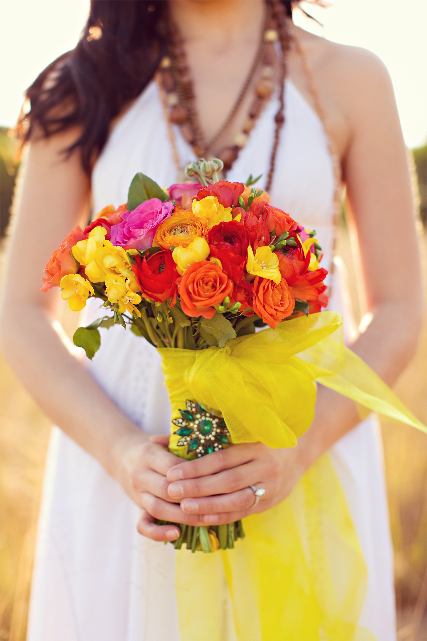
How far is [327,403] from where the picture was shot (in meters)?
1.11

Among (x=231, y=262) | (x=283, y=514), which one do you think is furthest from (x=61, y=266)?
(x=283, y=514)

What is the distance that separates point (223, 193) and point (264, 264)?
0.13 metres

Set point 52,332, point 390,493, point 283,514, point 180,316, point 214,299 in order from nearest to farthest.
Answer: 1. point 214,299
2. point 180,316
3. point 283,514
4. point 52,332
5. point 390,493

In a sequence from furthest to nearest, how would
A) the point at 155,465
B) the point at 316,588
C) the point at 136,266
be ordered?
the point at 316,588 < the point at 155,465 < the point at 136,266

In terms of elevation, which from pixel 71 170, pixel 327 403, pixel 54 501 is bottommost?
pixel 54 501

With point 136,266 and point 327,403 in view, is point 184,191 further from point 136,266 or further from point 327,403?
point 327,403

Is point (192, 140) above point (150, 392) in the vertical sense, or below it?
above

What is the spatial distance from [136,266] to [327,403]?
616mm

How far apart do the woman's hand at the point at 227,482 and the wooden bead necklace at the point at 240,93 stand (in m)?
0.66

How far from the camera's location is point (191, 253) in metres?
0.67

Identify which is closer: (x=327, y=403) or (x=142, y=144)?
(x=327, y=403)

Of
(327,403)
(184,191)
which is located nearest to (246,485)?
(327,403)

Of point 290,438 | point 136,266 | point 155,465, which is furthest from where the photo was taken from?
point 155,465

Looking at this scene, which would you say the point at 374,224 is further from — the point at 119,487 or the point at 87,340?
the point at 119,487
